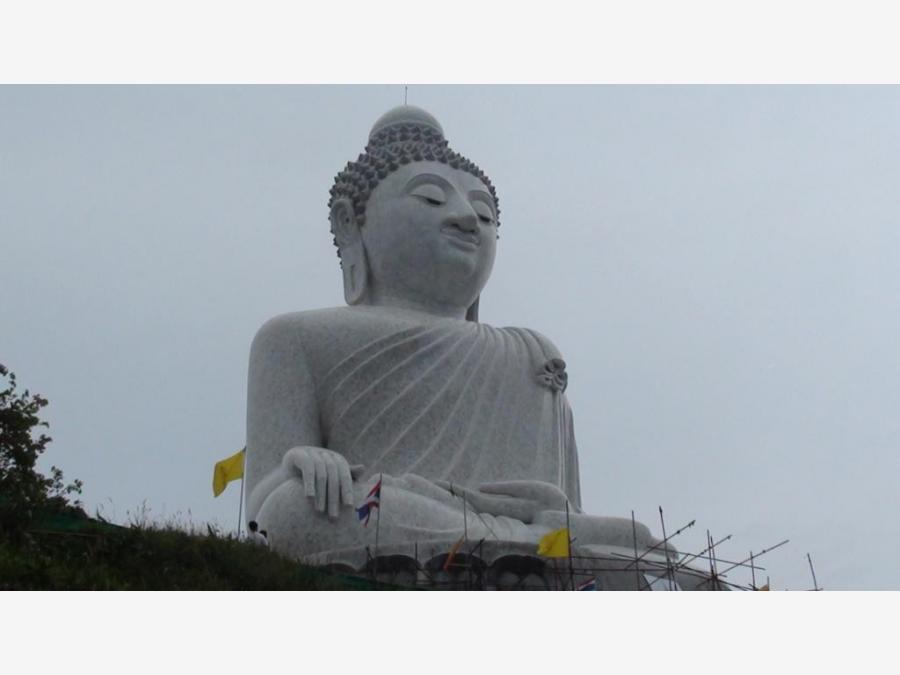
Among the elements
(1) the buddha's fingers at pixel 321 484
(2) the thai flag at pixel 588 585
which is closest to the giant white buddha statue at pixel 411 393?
(1) the buddha's fingers at pixel 321 484

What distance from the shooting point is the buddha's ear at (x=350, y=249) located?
43.7ft

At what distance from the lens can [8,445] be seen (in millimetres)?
12141

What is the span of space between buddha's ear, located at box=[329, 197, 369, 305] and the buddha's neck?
14 cm

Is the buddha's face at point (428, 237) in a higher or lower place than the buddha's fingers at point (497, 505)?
higher

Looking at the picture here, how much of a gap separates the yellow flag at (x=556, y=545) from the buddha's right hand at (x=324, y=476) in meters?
1.35

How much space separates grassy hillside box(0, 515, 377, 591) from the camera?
9.26 meters

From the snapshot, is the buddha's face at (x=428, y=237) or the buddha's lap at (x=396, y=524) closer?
the buddha's lap at (x=396, y=524)

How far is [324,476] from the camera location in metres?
11.0

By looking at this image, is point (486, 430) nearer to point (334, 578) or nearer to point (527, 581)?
point (527, 581)

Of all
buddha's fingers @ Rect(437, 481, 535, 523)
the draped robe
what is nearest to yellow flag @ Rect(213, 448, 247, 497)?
the draped robe

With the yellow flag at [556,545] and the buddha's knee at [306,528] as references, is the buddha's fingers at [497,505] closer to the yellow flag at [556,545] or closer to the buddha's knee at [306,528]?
the yellow flag at [556,545]

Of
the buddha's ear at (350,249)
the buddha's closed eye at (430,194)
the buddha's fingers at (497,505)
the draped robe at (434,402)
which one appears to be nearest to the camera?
the buddha's fingers at (497,505)

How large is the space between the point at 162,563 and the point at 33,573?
94cm

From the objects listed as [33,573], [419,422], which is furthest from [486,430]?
[33,573]
